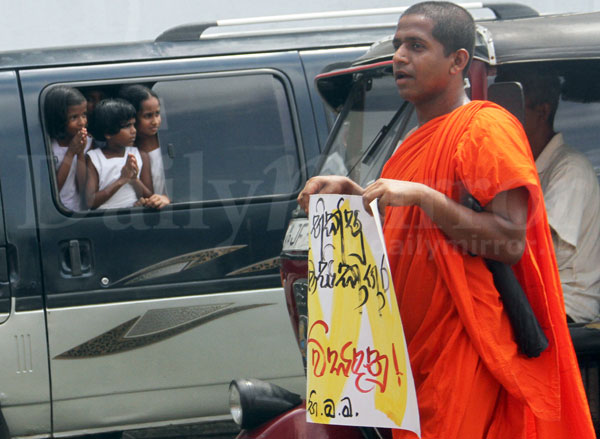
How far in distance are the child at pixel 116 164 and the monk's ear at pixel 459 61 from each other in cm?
283

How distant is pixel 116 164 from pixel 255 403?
2380 mm

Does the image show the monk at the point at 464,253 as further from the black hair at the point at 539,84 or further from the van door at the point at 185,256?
the van door at the point at 185,256

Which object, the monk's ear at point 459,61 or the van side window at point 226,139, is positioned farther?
the van side window at point 226,139

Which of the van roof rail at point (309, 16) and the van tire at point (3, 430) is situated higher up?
the van roof rail at point (309, 16)

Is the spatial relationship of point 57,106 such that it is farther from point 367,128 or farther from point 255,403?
point 255,403

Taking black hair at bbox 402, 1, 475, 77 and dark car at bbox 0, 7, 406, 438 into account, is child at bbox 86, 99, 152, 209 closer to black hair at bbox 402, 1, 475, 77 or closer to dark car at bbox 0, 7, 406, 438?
dark car at bbox 0, 7, 406, 438

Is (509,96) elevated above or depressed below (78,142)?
above

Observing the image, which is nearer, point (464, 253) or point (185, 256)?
point (464, 253)

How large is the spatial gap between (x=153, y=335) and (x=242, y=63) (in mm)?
1540

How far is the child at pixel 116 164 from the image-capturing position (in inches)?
201

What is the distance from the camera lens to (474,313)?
242cm

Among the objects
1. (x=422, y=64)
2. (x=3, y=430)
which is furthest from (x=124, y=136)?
(x=422, y=64)

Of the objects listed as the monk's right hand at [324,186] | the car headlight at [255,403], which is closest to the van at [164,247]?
the car headlight at [255,403]

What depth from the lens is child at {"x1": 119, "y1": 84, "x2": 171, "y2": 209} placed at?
5145 mm
